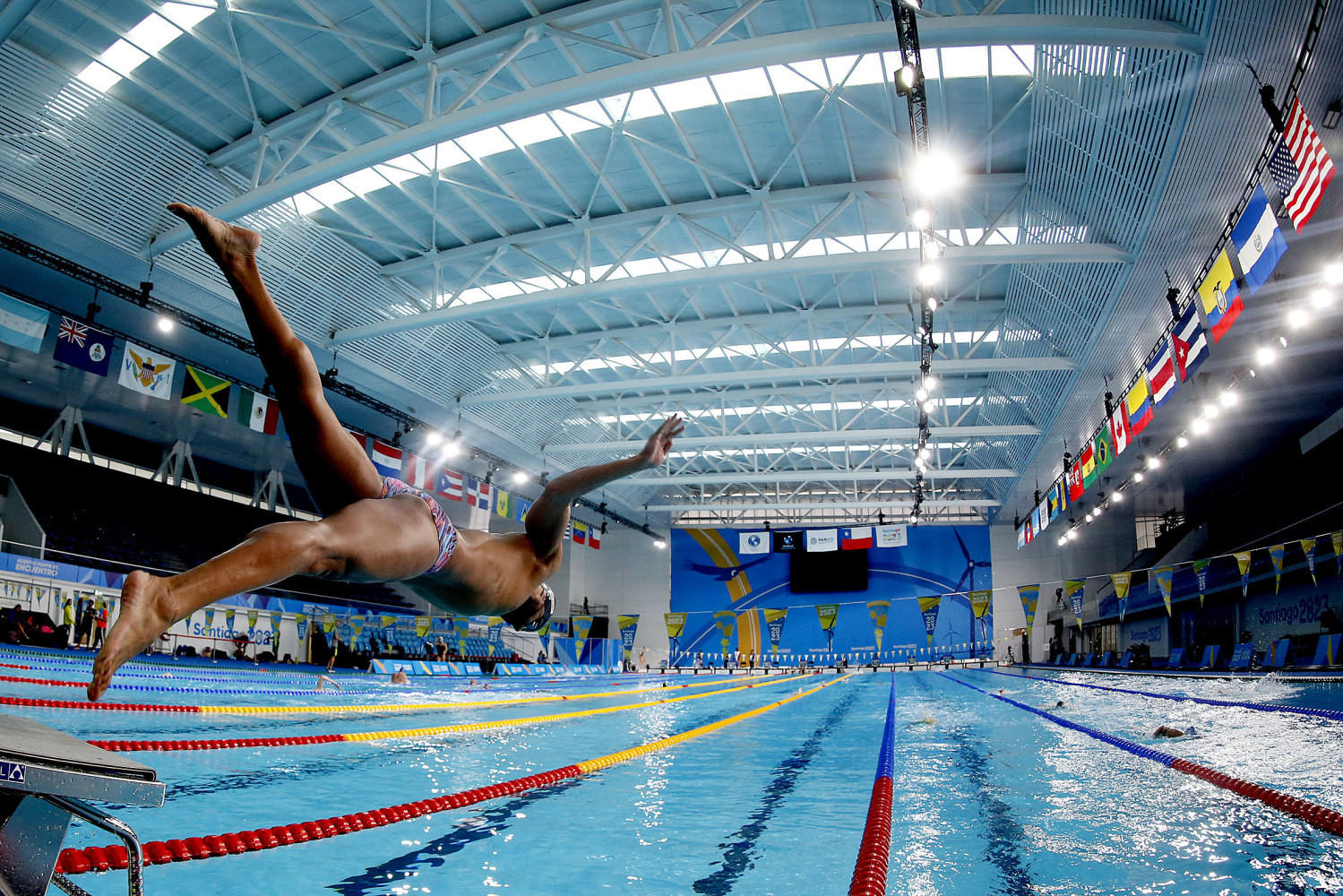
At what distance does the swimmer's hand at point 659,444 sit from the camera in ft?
10.3

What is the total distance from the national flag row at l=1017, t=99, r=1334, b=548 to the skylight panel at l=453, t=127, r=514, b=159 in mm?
9719

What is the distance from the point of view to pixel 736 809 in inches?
146

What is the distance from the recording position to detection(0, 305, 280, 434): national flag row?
11.2m

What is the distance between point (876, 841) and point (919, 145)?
9024 mm

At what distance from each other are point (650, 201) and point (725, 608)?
2321 centimetres

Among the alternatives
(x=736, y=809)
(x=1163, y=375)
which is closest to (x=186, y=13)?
(x=736, y=809)

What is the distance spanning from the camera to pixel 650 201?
13516mm

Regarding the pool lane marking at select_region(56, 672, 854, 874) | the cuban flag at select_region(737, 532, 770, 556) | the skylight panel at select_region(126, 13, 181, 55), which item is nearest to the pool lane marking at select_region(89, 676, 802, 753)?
the pool lane marking at select_region(56, 672, 854, 874)

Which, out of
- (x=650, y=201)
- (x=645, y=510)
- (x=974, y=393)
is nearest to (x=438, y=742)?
(x=650, y=201)

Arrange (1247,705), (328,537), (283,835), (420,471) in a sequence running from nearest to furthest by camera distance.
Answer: (328,537)
(283,835)
(1247,705)
(420,471)

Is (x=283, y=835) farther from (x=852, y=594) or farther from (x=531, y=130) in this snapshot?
(x=852, y=594)

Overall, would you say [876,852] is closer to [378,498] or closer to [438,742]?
[378,498]

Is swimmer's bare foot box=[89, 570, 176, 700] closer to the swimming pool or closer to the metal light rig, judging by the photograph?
the swimming pool

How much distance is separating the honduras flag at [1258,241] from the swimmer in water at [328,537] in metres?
7.55
